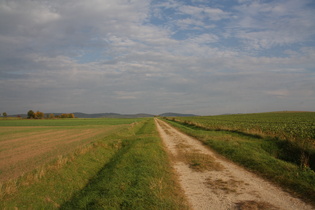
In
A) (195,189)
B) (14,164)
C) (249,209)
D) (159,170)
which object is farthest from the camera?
(14,164)

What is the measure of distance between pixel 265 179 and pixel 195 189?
127 inches

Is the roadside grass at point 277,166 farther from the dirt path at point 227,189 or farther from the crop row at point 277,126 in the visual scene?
the crop row at point 277,126

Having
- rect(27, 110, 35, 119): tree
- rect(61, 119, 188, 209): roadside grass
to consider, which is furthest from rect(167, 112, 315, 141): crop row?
rect(27, 110, 35, 119): tree

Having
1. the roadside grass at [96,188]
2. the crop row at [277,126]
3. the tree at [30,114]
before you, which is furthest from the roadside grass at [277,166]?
the tree at [30,114]

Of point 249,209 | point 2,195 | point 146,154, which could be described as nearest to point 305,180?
point 249,209

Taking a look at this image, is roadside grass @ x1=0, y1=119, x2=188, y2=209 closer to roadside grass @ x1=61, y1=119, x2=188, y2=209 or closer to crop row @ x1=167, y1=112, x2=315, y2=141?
roadside grass @ x1=61, y1=119, x2=188, y2=209

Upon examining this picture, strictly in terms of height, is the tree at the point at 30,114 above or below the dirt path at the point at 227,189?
above

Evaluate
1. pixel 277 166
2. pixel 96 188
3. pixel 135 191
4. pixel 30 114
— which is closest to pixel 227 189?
pixel 135 191

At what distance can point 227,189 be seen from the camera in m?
7.30

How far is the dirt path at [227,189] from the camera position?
602 cm

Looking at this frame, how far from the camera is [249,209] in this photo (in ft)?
18.7

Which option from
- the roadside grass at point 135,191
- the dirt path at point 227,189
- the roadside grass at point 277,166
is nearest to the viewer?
the dirt path at point 227,189

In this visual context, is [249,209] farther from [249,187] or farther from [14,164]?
[14,164]

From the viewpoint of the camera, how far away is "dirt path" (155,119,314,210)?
6.02m
